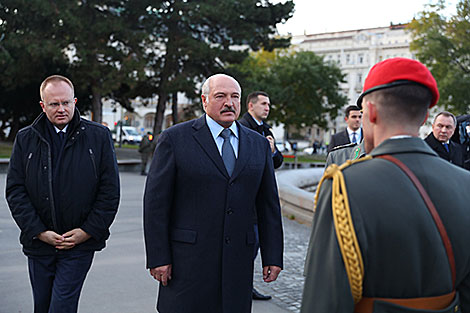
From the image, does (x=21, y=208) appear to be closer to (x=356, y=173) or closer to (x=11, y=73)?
(x=356, y=173)

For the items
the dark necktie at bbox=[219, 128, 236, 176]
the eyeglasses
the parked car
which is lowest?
the parked car

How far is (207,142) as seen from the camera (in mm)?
3580

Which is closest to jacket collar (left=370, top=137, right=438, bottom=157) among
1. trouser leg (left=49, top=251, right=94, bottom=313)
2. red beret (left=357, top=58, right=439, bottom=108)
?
red beret (left=357, top=58, right=439, bottom=108)

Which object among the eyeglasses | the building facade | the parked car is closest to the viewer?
the eyeglasses

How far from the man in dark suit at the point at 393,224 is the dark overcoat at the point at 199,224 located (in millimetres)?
1528

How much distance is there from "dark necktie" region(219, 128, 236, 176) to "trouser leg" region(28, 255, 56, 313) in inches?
56.8

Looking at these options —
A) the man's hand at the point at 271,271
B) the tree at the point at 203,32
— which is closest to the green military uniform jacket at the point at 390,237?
the man's hand at the point at 271,271

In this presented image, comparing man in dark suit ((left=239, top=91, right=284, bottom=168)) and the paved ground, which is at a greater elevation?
man in dark suit ((left=239, top=91, right=284, bottom=168))

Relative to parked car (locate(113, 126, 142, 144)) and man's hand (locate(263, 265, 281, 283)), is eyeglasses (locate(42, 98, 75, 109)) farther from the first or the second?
parked car (locate(113, 126, 142, 144))

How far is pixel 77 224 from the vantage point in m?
3.95

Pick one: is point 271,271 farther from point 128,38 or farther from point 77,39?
point 128,38

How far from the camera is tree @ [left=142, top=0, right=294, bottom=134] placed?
86.8 feet

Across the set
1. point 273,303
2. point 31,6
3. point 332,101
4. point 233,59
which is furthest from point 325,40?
point 273,303

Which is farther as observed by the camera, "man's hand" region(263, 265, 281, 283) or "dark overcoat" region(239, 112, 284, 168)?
"dark overcoat" region(239, 112, 284, 168)
